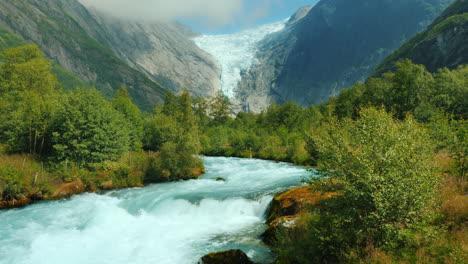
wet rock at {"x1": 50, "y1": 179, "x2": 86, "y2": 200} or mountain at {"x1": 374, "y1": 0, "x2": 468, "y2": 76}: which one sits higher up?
mountain at {"x1": 374, "y1": 0, "x2": 468, "y2": 76}

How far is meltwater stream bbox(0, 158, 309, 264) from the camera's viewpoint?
13.0 m

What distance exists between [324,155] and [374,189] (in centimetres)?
220

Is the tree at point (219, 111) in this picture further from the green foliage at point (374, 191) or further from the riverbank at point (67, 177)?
the green foliage at point (374, 191)

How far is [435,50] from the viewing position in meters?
121

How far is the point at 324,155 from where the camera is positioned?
974cm

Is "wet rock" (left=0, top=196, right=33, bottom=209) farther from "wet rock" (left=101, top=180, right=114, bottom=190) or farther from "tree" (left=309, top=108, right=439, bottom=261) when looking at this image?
"tree" (left=309, top=108, right=439, bottom=261)

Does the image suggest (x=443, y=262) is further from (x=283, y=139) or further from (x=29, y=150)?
(x=283, y=139)

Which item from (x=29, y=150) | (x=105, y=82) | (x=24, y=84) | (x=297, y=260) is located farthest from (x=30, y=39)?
(x=297, y=260)

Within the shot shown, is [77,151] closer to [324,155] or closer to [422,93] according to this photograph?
[324,155]

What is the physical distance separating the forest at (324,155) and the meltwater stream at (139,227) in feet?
10.5

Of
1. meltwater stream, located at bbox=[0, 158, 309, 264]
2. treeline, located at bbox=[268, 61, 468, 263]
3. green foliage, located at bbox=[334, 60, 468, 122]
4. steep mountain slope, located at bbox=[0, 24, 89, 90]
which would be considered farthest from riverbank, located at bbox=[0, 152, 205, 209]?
steep mountain slope, located at bbox=[0, 24, 89, 90]

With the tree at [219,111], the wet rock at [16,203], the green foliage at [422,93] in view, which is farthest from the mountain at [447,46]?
the wet rock at [16,203]

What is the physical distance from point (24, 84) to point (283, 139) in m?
43.9

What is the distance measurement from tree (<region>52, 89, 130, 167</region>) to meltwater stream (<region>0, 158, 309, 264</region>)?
479cm
